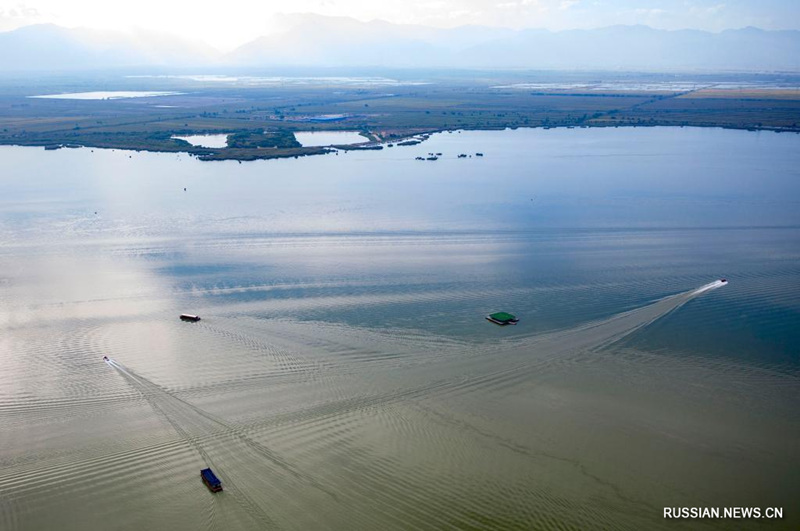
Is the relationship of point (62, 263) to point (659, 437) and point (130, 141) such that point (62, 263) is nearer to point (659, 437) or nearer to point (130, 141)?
point (659, 437)

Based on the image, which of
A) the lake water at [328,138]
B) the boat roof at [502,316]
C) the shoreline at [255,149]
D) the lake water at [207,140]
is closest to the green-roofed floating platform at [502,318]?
the boat roof at [502,316]

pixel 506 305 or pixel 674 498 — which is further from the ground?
pixel 506 305

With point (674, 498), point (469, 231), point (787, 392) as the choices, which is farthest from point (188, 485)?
point (469, 231)

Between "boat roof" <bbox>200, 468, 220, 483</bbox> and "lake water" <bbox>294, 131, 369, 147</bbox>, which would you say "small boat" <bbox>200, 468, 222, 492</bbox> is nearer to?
"boat roof" <bbox>200, 468, 220, 483</bbox>

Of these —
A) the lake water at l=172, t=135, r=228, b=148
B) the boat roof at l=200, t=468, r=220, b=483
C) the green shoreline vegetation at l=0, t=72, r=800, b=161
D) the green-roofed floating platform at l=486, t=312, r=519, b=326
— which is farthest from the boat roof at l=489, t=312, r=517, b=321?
the lake water at l=172, t=135, r=228, b=148

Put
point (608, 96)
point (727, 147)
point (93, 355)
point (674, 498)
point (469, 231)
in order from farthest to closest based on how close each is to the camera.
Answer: point (608, 96) < point (727, 147) < point (469, 231) < point (93, 355) < point (674, 498)

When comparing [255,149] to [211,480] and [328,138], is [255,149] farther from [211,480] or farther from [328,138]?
[211,480]

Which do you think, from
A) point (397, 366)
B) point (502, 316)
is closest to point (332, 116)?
point (502, 316)
